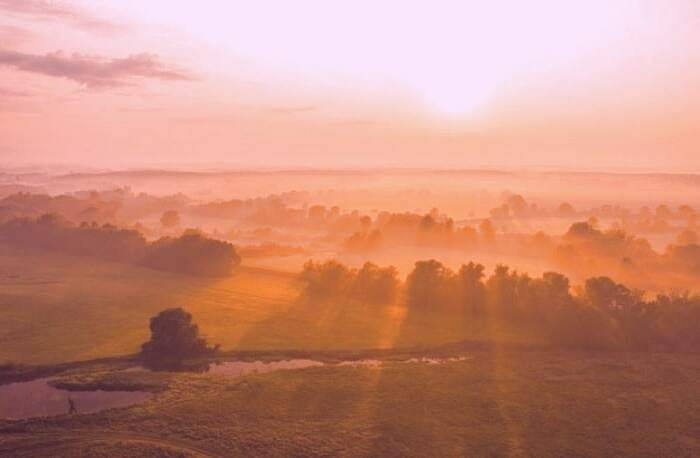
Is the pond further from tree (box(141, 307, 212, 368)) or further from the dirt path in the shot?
the dirt path

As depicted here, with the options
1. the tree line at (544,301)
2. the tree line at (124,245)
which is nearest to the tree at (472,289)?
the tree line at (544,301)

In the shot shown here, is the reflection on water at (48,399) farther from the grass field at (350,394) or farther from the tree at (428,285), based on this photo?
the tree at (428,285)

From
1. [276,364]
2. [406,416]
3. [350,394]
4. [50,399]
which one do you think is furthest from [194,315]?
[406,416]

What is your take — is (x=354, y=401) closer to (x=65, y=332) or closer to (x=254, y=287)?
(x=65, y=332)

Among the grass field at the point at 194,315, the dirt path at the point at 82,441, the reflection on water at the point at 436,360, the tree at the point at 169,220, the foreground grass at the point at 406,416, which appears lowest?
the dirt path at the point at 82,441

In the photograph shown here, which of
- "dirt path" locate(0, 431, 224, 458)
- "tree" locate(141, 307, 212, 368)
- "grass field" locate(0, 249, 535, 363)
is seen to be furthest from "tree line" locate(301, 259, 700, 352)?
"dirt path" locate(0, 431, 224, 458)

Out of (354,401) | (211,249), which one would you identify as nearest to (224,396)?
(354,401)

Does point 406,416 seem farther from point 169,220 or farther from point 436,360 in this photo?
point 169,220
